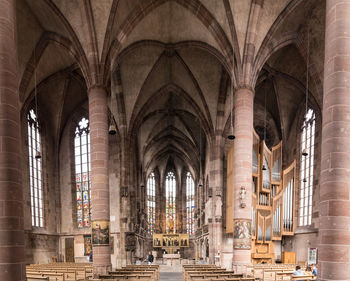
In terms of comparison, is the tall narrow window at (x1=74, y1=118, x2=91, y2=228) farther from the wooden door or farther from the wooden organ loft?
the wooden organ loft

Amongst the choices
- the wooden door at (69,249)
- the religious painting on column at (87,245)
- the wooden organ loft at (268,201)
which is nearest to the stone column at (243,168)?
the wooden organ loft at (268,201)

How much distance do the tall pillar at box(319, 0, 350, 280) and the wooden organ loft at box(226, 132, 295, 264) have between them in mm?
14435

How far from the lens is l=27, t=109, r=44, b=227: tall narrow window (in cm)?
2445

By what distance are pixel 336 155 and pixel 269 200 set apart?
1658cm

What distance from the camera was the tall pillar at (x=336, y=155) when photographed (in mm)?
6984

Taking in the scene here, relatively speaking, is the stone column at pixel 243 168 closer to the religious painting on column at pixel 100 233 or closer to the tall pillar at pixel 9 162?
the religious painting on column at pixel 100 233

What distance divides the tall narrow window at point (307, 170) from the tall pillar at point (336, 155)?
54.1 feet

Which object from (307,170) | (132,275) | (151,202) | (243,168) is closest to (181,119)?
(307,170)

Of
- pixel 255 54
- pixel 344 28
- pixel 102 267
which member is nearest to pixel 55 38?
pixel 255 54

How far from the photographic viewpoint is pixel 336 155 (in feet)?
24.0

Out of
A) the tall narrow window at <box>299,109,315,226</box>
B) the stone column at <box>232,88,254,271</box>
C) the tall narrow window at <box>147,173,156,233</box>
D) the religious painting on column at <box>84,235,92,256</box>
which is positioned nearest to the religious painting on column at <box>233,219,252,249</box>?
the stone column at <box>232,88,254,271</box>

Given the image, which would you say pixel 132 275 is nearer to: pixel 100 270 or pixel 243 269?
pixel 100 270

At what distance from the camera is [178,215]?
4988 cm

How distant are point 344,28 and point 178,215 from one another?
45.1 metres
